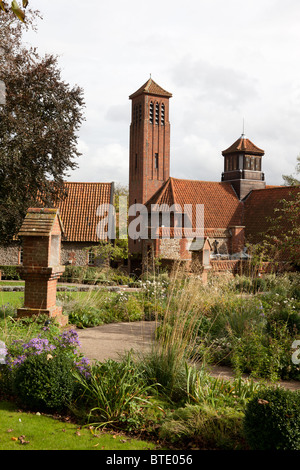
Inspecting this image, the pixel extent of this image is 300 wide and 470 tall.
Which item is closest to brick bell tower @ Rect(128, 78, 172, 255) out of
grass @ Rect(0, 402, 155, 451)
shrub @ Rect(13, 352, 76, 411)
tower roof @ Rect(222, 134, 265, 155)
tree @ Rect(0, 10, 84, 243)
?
tower roof @ Rect(222, 134, 265, 155)

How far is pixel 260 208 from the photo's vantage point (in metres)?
36.2

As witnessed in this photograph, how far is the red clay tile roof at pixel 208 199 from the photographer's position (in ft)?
112

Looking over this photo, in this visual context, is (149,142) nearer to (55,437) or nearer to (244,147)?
(244,147)

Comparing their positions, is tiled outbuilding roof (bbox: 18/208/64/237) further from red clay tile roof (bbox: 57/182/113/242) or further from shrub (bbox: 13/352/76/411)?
red clay tile roof (bbox: 57/182/113/242)

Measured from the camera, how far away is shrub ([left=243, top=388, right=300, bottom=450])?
4.14 m

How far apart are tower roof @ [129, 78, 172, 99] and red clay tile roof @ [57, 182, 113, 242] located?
1096 centimetres

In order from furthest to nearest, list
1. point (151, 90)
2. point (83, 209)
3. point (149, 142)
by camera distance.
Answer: point (151, 90) < point (149, 142) < point (83, 209)

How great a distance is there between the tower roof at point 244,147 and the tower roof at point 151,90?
7.27m

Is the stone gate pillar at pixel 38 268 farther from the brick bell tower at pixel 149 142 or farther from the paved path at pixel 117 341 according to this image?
the brick bell tower at pixel 149 142

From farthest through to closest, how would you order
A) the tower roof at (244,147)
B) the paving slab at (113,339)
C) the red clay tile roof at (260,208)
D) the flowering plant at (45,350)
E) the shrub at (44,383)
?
the tower roof at (244,147), the red clay tile roof at (260,208), the paving slab at (113,339), the flowering plant at (45,350), the shrub at (44,383)

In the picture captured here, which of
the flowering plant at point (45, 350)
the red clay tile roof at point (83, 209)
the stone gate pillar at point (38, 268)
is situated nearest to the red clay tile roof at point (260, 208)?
the red clay tile roof at point (83, 209)

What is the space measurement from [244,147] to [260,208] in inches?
290

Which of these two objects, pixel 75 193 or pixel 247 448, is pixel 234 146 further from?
pixel 247 448

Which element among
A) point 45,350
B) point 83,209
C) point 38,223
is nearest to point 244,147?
point 83,209
